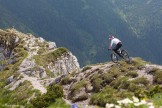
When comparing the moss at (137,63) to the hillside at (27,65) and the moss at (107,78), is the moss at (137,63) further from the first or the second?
the hillside at (27,65)

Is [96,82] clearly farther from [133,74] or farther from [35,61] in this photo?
[35,61]

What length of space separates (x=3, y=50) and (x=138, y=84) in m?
116

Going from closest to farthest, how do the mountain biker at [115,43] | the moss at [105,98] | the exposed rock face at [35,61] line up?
the moss at [105,98]
the mountain biker at [115,43]
the exposed rock face at [35,61]

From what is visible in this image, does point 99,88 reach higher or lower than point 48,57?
lower

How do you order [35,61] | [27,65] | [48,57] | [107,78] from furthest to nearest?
[48,57] → [35,61] → [27,65] → [107,78]

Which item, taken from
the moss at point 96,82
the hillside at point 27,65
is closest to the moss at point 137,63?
the moss at point 96,82

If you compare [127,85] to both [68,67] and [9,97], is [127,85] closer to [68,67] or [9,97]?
[9,97]

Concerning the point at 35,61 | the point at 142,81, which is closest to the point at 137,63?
the point at 142,81

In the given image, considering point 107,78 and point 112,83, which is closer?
point 112,83

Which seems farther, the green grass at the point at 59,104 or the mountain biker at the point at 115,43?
the mountain biker at the point at 115,43

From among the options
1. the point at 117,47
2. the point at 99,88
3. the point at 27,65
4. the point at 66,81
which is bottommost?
the point at 99,88

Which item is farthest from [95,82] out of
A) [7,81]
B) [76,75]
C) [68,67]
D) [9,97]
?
[68,67]

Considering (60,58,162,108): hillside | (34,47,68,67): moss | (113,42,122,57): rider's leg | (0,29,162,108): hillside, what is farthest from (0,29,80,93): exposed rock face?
(113,42,122,57): rider's leg

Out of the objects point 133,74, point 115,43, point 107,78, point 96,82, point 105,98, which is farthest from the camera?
point 115,43
